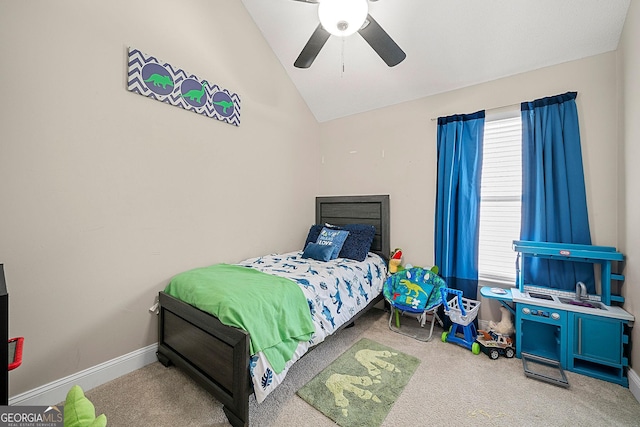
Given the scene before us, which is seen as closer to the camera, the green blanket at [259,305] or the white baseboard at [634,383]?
the green blanket at [259,305]

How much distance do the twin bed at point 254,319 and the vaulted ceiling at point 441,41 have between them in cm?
134

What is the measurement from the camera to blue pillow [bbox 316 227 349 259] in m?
2.82

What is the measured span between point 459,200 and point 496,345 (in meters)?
1.29

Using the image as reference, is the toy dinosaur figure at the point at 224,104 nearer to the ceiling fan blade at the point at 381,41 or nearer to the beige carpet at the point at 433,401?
the ceiling fan blade at the point at 381,41

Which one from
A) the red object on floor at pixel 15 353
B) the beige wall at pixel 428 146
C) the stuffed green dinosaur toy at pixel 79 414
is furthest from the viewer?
the beige wall at pixel 428 146

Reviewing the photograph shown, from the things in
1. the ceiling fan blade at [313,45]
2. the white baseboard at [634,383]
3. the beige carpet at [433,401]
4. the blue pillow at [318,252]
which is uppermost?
the ceiling fan blade at [313,45]

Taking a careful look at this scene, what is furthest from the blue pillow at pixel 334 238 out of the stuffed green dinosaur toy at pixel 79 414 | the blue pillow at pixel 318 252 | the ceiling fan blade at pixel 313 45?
the stuffed green dinosaur toy at pixel 79 414

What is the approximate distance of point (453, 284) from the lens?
266cm

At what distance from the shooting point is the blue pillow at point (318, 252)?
8.95 ft

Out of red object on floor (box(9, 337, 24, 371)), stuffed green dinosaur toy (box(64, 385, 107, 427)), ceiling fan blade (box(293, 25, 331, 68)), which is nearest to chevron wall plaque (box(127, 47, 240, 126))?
ceiling fan blade (box(293, 25, 331, 68))

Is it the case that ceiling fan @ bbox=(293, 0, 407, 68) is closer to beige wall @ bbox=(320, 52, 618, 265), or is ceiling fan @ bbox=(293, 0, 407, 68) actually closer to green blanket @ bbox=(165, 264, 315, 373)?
beige wall @ bbox=(320, 52, 618, 265)

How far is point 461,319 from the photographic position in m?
2.30


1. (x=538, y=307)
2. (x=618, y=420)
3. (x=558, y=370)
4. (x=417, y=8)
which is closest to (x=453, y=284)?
(x=538, y=307)

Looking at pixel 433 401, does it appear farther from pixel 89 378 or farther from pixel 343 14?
pixel 343 14
